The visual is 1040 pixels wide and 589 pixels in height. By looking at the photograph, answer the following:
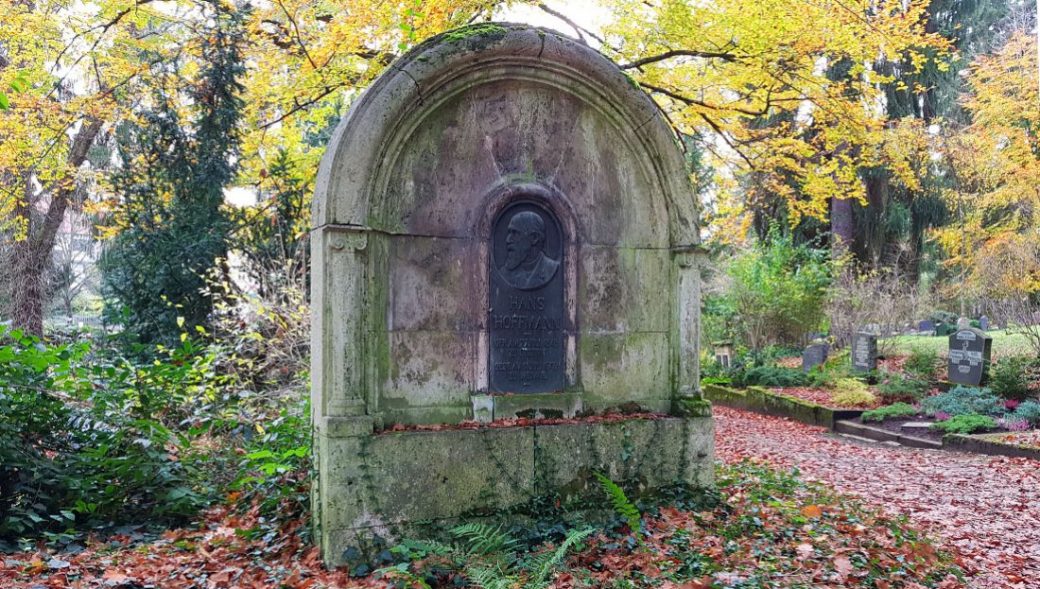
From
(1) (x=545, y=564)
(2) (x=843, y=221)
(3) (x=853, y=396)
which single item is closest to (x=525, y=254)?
(1) (x=545, y=564)

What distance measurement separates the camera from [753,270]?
19297 millimetres

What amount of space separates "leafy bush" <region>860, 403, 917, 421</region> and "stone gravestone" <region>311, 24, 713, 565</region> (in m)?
8.26

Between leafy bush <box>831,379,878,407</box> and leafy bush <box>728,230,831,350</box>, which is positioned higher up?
leafy bush <box>728,230,831,350</box>

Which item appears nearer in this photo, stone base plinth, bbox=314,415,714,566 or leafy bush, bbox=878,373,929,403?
stone base plinth, bbox=314,415,714,566

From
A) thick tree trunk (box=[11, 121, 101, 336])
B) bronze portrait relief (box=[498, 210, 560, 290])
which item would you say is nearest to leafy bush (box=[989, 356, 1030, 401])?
bronze portrait relief (box=[498, 210, 560, 290])

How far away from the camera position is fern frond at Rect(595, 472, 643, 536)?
519 cm

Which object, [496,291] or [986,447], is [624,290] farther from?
[986,447]

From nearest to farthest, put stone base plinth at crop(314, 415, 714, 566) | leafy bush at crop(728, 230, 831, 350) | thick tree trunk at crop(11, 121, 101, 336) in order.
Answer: stone base plinth at crop(314, 415, 714, 566), thick tree trunk at crop(11, 121, 101, 336), leafy bush at crop(728, 230, 831, 350)

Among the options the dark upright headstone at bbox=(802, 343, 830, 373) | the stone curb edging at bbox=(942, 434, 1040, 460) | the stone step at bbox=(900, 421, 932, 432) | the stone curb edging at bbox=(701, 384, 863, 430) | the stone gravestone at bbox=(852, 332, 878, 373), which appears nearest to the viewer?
the stone curb edging at bbox=(942, 434, 1040, 460)

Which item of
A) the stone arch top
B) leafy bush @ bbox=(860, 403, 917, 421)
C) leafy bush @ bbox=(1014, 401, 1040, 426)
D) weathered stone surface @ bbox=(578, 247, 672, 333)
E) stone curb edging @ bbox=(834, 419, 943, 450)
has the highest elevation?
the stone arch top

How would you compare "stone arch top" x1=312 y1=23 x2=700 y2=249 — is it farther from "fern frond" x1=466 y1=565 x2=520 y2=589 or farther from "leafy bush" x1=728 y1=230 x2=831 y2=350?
"leafy bush" x1=728 y1=230 x2=831 y2=350

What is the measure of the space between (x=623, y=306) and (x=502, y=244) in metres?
1.18

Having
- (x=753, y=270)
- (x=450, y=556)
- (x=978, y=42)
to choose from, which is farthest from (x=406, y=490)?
(x=978, y=42)

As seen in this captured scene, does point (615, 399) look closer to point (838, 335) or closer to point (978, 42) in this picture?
point (838, 335)
